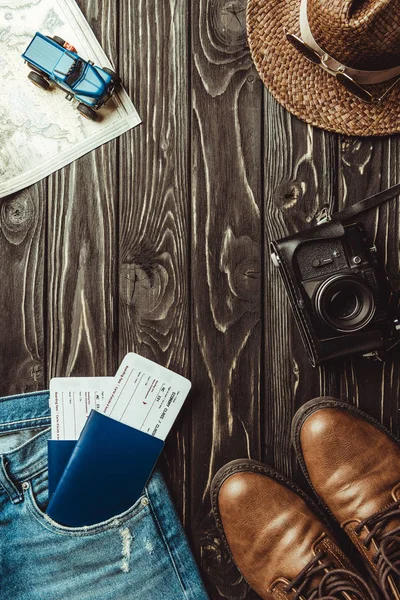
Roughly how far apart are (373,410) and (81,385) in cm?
56

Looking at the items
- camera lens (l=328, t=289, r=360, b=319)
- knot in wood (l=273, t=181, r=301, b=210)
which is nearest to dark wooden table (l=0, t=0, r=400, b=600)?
knot in wood (l=273, t=181, r=301, b=210)

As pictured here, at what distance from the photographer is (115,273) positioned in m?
1.04

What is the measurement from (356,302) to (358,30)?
1.39 feet

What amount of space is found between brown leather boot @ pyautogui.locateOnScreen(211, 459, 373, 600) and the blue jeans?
3.7 inches

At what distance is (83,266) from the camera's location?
1.04 metres

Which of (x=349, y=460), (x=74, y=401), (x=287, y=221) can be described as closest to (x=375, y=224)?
(x=287, y=221)

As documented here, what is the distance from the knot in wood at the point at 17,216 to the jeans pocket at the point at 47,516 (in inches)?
17.6

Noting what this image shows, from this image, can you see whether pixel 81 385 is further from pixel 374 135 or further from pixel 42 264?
pixel 374 135

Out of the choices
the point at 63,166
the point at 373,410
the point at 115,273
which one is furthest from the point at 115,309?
the point at 373,410

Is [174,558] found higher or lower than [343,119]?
lower

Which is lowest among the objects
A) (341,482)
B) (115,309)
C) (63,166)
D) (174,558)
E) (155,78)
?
(174,558)

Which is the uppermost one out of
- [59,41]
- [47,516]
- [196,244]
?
[59,41]

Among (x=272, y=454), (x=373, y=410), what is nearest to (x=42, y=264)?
(x=272, y=454)

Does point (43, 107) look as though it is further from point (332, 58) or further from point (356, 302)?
point (356, 302)
